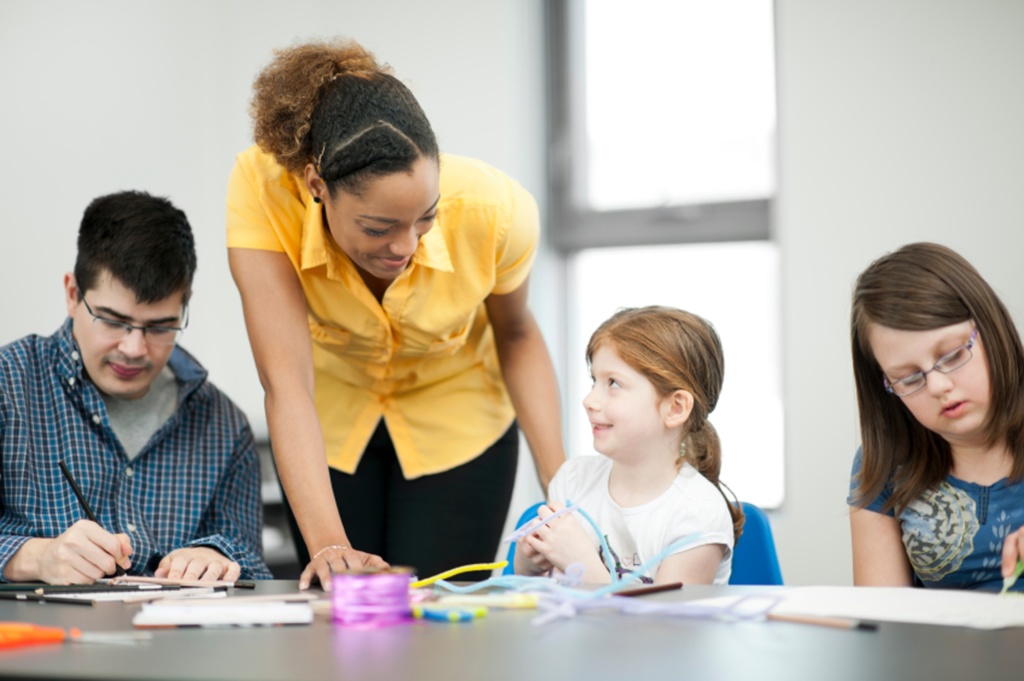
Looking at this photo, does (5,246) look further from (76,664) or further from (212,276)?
(76,664)

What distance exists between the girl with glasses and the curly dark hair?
A: 65 centimetres

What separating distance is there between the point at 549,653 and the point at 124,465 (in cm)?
121

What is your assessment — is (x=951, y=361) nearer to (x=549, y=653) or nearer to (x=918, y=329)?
(x=918, y=329)

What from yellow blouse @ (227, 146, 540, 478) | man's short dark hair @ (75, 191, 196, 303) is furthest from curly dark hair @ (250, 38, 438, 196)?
man's short dark hair @ (75, 191, 196, 303)

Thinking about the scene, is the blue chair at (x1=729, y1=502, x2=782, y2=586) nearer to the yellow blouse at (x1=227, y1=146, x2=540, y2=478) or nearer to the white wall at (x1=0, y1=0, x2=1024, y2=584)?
the yellow blouse at (x1=227, y1=146, x2=540, y2=478)

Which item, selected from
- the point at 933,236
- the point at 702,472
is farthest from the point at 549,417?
the point at 933,236

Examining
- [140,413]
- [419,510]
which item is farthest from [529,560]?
[140,413]

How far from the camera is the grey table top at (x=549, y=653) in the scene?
71 centimetres

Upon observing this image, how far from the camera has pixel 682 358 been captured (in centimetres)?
161

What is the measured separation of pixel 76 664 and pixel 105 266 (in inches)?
44.5

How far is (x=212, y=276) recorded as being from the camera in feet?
9.98

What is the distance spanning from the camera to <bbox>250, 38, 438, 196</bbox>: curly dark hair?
1423 millimetres

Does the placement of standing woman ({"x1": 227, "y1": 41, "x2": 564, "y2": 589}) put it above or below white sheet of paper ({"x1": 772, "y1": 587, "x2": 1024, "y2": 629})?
above

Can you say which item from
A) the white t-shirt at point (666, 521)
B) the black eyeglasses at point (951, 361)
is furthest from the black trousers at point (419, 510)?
the black eyeglasses at point (951, 361)
